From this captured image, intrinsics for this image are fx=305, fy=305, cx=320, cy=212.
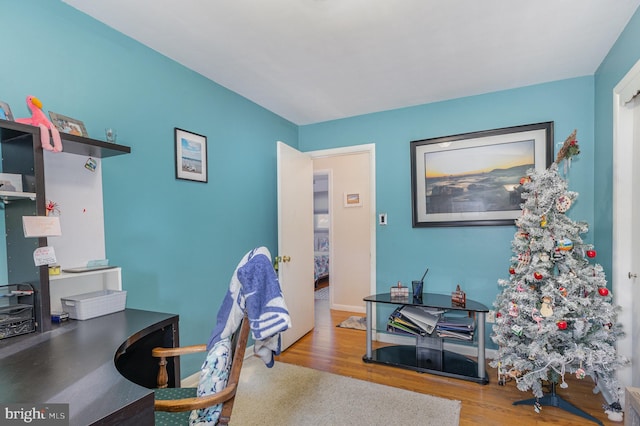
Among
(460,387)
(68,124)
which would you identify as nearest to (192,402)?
(68,124)

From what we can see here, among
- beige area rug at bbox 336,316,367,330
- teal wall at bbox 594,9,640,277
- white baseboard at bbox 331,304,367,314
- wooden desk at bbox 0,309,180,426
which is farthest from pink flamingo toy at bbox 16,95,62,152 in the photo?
white baseboard at bbox 331,304,367,314

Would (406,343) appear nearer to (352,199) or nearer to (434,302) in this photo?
(434,302)

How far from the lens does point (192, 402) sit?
1.07 meters

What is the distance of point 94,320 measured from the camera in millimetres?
1496

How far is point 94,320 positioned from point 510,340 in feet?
8.28

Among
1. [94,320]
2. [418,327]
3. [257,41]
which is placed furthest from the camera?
[418,327]

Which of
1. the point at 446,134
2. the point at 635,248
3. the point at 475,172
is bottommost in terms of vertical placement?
the point at 635,248

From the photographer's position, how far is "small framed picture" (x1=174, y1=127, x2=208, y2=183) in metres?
2.26

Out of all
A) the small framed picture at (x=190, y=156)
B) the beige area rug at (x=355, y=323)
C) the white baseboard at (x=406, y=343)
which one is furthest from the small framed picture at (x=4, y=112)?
the beige area rug at (x=355, y=323)

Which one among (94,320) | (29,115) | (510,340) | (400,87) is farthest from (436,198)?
(29,115)

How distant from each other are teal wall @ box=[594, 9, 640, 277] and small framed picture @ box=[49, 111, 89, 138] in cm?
319

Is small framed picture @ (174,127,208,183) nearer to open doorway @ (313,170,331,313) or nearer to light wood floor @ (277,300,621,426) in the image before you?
light wood floor @ (277,300,621,426)

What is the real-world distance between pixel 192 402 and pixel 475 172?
2.85 meters

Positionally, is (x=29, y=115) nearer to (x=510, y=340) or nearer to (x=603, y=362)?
(x=510, y=340)
